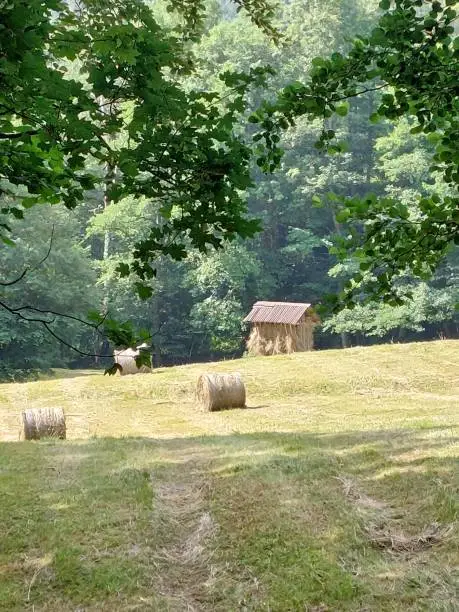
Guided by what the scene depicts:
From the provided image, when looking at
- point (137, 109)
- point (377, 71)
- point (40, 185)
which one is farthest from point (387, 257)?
point (40, 185)

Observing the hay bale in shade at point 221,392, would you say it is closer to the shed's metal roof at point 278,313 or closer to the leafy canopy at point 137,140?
the shed's metal roof at point 278,313

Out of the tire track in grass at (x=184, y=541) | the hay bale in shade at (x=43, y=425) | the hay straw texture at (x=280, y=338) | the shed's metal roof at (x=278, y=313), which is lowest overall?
the tire track in grass at (x=184, y=541)

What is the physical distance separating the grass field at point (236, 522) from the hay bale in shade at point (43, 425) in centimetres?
168

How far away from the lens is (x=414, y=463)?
8734mm

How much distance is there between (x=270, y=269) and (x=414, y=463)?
45.2 m

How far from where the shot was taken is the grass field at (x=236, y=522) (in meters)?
5.82

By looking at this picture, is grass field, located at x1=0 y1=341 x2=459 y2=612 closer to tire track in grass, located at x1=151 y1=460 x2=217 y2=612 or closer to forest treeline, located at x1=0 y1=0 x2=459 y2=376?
tire track in grass, located at x1=151 y1=460 x2=217 y2=612

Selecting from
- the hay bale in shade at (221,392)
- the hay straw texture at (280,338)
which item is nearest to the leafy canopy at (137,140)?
the hay bale in shade at (221,392)

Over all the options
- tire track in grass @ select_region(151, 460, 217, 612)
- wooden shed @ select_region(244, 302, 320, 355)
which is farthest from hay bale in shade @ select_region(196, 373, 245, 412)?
wooden shed @ select_region(244, 302, 320, 355)

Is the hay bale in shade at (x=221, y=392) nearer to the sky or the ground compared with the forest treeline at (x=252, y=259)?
nearer to the ground

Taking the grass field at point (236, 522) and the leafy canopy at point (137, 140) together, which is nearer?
the leafy canopy at point (137, 140)

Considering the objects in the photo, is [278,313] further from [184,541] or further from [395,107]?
[395,107]

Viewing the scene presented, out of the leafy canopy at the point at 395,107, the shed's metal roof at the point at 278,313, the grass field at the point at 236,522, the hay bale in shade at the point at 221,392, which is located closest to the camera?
the leafy canopy at the point at 395,107

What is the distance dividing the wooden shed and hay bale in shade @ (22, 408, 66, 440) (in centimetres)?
1930
